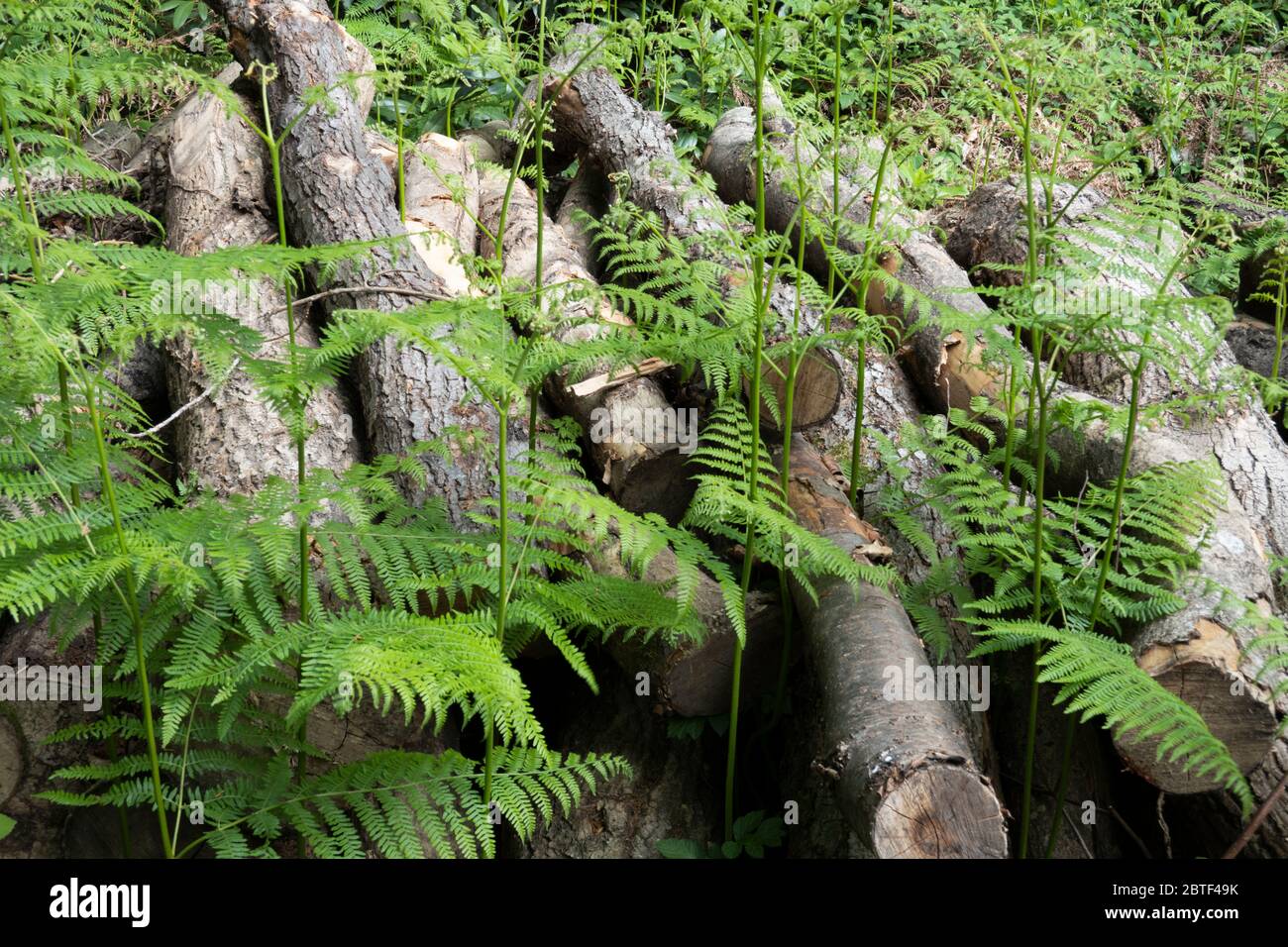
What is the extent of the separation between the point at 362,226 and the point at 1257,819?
3566 millimetres

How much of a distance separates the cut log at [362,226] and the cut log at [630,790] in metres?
0.83

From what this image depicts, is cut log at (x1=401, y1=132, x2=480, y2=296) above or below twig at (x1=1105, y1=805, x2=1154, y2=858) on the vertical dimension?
above

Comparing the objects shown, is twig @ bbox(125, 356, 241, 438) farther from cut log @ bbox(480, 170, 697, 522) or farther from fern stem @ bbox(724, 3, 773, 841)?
fern stem @ bbox(724, 3, 773, 841)

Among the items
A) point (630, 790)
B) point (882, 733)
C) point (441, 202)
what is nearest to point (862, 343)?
point (882, 733)

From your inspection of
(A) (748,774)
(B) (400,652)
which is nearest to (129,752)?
(B) (400,652)

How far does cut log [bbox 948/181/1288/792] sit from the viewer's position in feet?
9.22

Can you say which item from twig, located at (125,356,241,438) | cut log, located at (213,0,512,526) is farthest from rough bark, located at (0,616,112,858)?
cut log, located at (213,0,512,526)

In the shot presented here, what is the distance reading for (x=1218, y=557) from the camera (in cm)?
318

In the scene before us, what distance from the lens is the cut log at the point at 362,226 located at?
325 cm

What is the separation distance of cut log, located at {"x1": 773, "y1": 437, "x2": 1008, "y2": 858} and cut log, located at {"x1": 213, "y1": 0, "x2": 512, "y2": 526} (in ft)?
3.60

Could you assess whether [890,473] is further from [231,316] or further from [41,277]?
[41,277]

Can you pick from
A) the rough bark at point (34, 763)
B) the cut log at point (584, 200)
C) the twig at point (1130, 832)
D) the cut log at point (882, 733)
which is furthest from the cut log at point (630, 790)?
the cut log at point (584, 200)

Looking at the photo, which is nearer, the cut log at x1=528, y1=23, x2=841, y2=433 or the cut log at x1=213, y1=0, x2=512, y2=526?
the cut log at x1=213, y1=0, x2=512, y2=526

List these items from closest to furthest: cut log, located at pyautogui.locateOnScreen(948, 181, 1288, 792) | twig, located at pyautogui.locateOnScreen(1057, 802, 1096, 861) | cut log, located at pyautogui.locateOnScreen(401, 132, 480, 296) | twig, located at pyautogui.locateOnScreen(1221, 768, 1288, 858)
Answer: twig, located at pyautogui.locateOnScreen(1221, 768, 1288, 858) < cut log, located at pyautogui.locateOnScreen(948, 181, 1288, 792) < twig, located at pyautogui.locateOnScreen(1057, 802, 1096, 861) < cut log, located at pyautogui.locateOnScreen(401, 132, 480, 296)
